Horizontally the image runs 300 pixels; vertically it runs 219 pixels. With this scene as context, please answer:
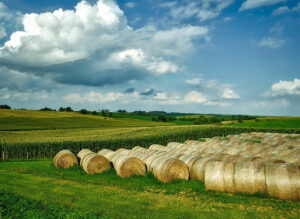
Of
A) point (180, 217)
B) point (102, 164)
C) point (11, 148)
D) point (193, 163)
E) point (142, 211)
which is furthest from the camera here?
point (11, 148)

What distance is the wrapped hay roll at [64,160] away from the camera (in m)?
18.6

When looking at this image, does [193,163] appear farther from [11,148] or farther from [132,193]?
[11,148]

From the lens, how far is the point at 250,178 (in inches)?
392

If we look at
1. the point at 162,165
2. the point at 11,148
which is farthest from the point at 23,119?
the point at 162,165

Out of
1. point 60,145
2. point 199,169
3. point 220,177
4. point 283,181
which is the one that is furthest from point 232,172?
point 60,145

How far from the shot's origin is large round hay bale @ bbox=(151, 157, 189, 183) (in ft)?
41.8

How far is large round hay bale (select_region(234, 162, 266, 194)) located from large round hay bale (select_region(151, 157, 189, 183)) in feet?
10.5

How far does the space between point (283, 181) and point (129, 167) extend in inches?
320

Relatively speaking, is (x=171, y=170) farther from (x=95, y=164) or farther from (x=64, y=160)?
(x=64, y=160)

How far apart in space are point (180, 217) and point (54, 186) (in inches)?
291

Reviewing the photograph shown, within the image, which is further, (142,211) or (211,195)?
(211,195)

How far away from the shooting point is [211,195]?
1027cm

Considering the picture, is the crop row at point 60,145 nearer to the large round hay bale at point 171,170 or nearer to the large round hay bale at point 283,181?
the large round hay bale at point 171,170

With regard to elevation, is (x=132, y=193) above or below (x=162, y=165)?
below
